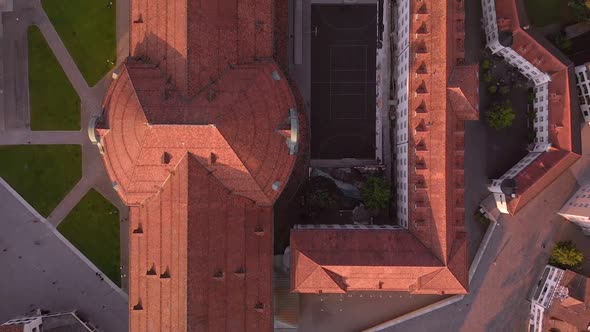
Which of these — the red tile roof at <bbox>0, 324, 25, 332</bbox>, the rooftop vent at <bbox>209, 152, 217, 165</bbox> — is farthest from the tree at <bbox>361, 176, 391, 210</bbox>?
the red tile roof at <bbox>0, 324, 25, 332</bbox>

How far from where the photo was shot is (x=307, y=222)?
4125 centimetres

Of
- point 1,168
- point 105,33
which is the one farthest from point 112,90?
point 1,168

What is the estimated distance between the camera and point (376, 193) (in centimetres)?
3788

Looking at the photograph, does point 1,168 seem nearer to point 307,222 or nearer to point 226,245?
point 226,245

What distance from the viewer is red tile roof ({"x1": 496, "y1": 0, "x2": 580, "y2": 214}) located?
36625 millimetres

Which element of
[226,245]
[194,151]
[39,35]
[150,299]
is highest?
[39,35]

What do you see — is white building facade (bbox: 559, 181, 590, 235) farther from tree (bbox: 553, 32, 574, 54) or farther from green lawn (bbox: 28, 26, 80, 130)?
green lawn (bbox: 28, 26, 80, 130)

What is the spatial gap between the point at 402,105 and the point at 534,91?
15.0 metres

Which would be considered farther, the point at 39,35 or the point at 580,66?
the point at 39,35

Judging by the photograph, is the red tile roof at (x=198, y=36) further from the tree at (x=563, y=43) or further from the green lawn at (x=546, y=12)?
the tree at (x=563, y=43)

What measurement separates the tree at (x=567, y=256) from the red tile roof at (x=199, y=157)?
99.5ft

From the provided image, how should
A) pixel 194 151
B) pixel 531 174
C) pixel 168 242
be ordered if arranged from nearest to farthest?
pixel 194 151, pixel 168 242, pixel 531 174

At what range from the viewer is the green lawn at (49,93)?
42.2 meters

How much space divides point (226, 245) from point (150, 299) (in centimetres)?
772
